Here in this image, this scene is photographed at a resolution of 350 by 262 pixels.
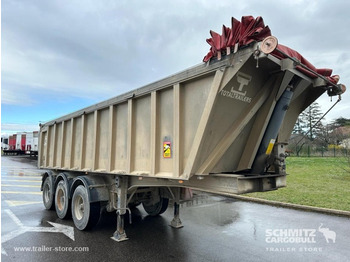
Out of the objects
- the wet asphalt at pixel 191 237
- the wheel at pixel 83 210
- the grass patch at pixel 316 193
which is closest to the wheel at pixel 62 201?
the wet asphalt at pixel 191 237

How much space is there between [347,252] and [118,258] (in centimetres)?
426

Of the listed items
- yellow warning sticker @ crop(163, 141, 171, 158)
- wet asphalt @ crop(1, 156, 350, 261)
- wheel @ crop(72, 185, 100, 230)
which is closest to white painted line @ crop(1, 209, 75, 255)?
wet asphalt @ crop(1, 156, 350, 261)

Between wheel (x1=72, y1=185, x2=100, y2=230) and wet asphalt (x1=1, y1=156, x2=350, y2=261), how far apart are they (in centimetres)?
23

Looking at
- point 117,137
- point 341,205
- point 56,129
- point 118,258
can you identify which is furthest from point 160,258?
point 341,205

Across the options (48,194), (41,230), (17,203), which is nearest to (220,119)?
(41,230)

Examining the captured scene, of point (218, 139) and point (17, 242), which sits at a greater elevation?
point (218, 139)

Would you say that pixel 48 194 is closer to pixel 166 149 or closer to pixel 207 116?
pixel 166 149

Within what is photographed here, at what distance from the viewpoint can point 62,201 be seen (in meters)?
7.23

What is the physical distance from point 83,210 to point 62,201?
1.67m

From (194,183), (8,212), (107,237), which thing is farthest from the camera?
(8,212)

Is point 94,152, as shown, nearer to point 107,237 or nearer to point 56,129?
point 107,237

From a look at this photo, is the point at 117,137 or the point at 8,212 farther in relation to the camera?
the point at 8,212

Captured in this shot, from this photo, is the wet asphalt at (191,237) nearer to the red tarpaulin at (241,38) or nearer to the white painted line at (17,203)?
the white painted line at (17,203)

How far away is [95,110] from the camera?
596 cm
